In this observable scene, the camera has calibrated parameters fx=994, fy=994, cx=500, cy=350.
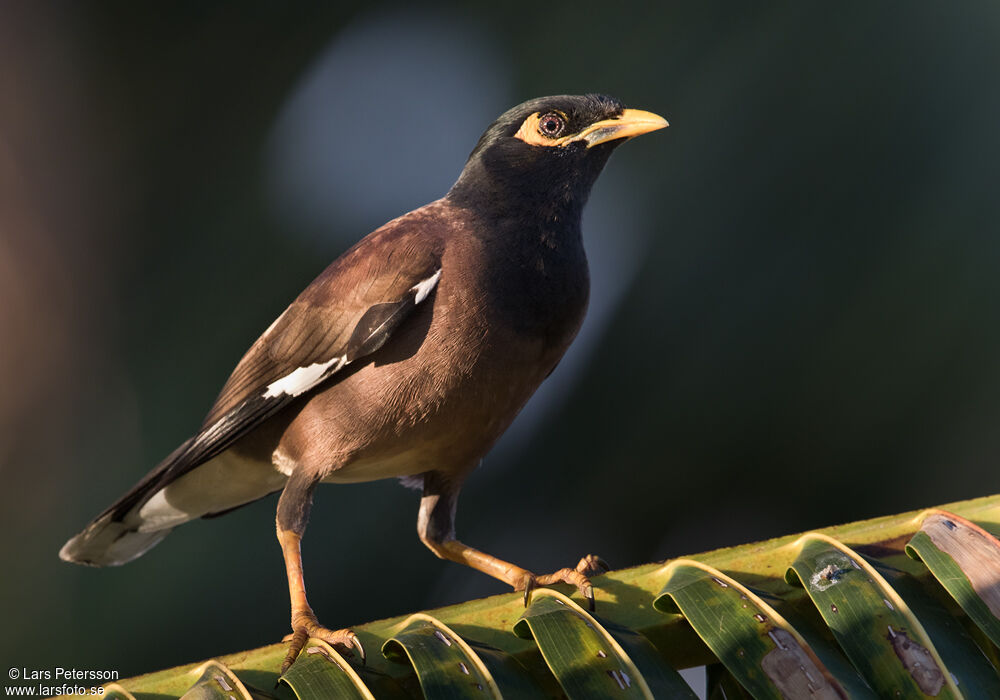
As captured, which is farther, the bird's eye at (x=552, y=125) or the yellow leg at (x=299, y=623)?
the bird's eye at (x=552, y=125)

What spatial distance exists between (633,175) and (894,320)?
126cm

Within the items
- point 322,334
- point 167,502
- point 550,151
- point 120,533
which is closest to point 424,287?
point 322,334

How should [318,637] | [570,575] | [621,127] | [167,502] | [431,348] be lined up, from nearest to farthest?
[318,637] < [570,575] < [431,348] < [621,127] < [167,502]

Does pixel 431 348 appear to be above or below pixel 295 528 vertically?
above

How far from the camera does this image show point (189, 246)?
4.24 meters

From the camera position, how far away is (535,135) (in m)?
2.68

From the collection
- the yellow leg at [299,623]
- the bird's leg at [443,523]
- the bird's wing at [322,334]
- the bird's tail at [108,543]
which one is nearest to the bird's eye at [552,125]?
the bird's wing at [322,334]

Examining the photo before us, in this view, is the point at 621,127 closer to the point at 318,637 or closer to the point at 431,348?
the point at 431,348

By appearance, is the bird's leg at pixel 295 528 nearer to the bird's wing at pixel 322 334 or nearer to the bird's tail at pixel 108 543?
the bird's wing at pixel 322 334

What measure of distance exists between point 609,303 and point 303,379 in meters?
2.20

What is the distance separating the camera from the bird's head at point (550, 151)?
8.39 ft

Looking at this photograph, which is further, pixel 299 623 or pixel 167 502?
pixel 167 502

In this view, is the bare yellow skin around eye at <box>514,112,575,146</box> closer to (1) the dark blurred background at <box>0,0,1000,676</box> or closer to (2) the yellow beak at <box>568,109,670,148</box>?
(2) the yellow beak at <box>568,109,670,148</box>

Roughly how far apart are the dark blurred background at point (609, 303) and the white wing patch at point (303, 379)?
5.65 feet
